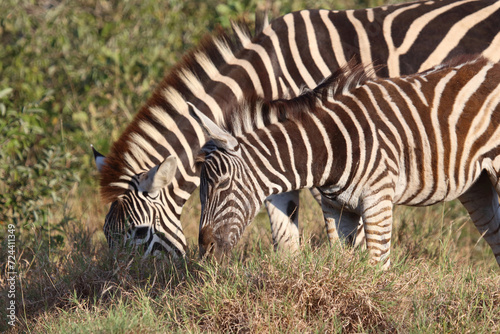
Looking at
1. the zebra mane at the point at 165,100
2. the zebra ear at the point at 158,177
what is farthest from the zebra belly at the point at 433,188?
the zebra mane at the point at 165,100

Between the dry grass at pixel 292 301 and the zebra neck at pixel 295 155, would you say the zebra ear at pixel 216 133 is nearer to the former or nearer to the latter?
the zebra neck at pixel 295 155

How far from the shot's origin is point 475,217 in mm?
4602

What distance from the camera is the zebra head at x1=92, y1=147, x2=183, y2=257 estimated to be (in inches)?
176

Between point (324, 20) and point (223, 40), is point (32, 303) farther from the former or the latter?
point (324, 20)

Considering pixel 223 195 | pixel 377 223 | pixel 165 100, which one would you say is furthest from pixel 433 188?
Result: pixel 165 100

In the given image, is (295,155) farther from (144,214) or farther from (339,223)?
(144,214)

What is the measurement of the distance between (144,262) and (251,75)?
1757 millimetres

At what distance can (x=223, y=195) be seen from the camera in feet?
12.5

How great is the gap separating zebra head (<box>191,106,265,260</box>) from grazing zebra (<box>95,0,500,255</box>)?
0.61m

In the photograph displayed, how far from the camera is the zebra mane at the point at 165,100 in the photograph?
469cm

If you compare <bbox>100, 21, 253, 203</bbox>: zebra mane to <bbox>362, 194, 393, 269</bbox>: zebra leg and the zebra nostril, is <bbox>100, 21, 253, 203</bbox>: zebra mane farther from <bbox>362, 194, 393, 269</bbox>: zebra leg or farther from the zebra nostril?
<bbox>362, 194, 393, 269</bbox>: zebra leg

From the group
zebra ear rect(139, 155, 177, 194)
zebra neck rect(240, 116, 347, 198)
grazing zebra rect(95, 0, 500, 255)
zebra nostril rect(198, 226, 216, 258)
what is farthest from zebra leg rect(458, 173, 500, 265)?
zebra ear rect(139, 155, 177, 194)

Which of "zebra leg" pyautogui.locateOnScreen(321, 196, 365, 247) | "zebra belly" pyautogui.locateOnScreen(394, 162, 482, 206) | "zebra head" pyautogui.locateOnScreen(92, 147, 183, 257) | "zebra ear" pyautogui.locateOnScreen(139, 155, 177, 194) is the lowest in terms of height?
"zebra head" pyautogui.locateOnScreen(92, 147, 183, 257)

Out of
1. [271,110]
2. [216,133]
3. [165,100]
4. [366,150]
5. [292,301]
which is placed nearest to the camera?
[292,301]
